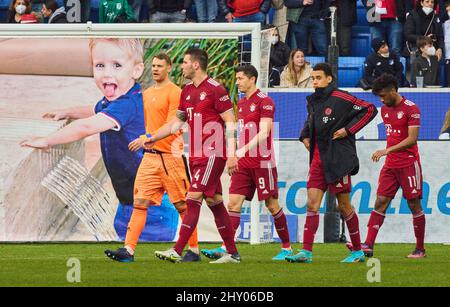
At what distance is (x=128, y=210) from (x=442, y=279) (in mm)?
6909

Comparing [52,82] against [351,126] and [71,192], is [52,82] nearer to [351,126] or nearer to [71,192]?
[71,192]

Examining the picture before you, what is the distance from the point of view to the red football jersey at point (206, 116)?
14.8 metres

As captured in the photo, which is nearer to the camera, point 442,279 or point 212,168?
point 442,279

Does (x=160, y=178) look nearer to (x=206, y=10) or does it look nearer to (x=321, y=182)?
(x=321, y=182)

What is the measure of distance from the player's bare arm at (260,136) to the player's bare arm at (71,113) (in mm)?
4151

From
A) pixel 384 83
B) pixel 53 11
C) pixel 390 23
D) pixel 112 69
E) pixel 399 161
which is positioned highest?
pixel 53 11

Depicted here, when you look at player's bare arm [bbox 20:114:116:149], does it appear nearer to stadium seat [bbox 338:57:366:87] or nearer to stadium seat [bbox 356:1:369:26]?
stadium seat [bbox 338:57:366:87]

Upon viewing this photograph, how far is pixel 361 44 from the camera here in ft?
82.9

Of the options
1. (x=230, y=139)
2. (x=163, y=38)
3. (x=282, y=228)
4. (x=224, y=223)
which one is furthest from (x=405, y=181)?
(x=163, y=38)

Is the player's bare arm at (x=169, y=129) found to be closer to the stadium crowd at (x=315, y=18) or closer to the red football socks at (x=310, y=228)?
the red football socks at (x=310, y=228)

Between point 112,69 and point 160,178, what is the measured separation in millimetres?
3416

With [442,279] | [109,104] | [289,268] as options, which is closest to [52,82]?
[109,104]

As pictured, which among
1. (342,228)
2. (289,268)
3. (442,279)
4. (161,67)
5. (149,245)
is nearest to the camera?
(442,279)

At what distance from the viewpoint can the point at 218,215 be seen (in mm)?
15039
